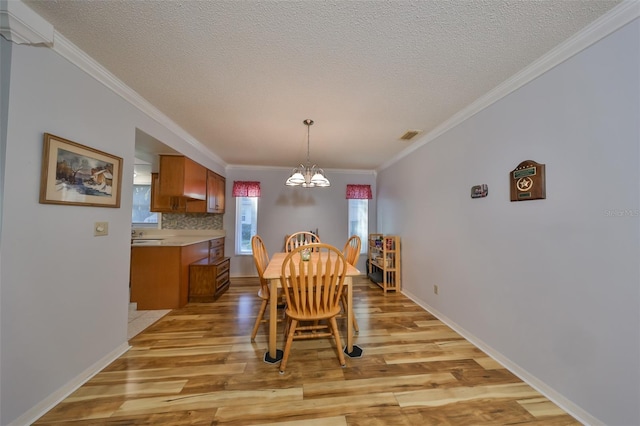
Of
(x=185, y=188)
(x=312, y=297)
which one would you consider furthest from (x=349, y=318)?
(x=185, y=188)

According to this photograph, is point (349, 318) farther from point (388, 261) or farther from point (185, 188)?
point (185, 188)

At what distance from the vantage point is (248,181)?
4.58 metres

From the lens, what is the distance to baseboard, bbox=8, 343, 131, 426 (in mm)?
1235

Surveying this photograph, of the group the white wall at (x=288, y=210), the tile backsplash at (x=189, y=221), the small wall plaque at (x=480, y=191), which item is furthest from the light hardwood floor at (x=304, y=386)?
the white wall at (x=288, y=210)

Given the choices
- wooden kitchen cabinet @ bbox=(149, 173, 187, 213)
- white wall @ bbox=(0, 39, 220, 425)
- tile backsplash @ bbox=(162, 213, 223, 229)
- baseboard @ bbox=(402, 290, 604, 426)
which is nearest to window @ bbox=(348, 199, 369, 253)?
baseboard @ bbox=(402, 290, 604, 426)

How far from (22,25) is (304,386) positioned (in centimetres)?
280

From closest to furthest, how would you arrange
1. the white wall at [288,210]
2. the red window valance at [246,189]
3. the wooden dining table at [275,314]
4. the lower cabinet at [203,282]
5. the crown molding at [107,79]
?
1. the crown molding at [107,79]
2. the wooden dining table at [275,314]
3. the lower cabinet at [203,282]
4. the red window valance at [246,189]
5. the white wall at [288,210]

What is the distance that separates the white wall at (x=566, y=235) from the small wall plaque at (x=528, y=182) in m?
0.04

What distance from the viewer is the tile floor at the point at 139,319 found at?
228cm

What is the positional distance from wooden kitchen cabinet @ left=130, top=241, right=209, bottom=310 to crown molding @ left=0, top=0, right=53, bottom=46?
2.16 meters

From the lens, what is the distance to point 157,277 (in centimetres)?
281

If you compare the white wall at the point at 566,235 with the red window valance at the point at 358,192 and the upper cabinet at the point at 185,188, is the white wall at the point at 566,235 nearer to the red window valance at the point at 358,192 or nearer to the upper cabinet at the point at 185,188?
the red window valance at the point at 358,192

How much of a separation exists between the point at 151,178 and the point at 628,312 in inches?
213

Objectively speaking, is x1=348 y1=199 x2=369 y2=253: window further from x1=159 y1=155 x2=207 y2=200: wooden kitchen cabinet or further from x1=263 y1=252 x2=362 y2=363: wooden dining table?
x1=159 y1=155 x2=207 y2=200: wooden kitchen cabinet
